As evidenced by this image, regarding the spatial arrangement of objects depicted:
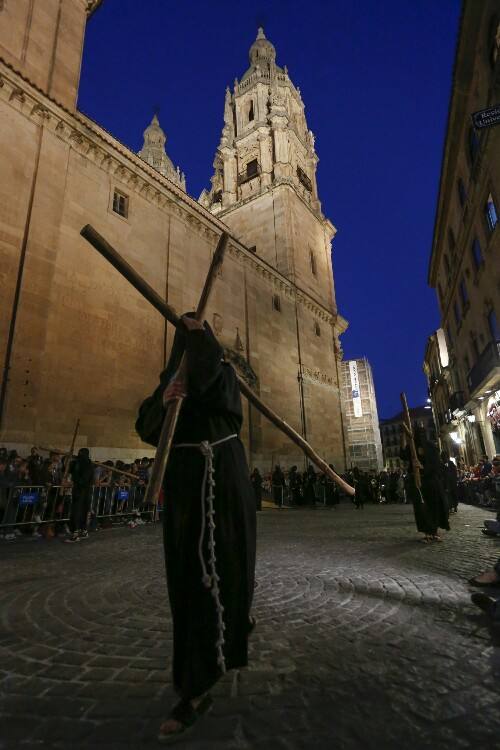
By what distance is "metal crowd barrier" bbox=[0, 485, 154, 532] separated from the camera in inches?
328

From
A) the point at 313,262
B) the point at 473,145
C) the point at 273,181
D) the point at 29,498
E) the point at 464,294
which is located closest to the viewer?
the point at 29,498

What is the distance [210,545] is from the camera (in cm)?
196

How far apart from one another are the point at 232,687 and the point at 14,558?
17.4 ft

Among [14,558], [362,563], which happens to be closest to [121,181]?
[14,558]

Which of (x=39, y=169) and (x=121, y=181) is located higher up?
(x=121, y=181)

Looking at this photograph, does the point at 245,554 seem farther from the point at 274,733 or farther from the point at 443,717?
the point at 443,717

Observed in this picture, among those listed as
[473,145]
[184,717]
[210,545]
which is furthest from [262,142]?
[184,717]

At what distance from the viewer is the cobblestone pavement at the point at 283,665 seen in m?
1.67

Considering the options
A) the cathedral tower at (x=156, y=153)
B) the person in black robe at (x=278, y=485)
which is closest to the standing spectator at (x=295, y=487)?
the person in black robe at (x=278, y=485)

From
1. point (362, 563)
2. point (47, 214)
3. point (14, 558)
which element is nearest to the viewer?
point (362, 563)

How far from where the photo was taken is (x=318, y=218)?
105 ft

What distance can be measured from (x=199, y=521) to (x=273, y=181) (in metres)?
31.5

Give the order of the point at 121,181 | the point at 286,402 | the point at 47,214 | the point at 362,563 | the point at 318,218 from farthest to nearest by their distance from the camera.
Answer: the point at 318,218
the point at 286,402
the point at 121,181
the point at 47,214
the point at 362,563

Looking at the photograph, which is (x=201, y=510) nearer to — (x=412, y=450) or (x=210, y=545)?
(x=210, y=545)
